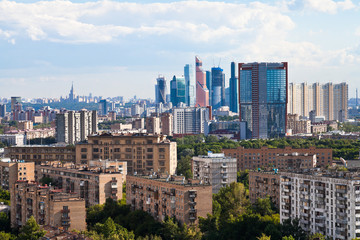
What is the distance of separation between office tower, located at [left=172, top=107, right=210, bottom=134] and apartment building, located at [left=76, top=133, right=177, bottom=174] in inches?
3308

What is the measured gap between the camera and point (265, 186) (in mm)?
42062

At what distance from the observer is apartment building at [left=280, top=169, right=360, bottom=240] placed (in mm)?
30578

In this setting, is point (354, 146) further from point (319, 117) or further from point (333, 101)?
point (333, 101)

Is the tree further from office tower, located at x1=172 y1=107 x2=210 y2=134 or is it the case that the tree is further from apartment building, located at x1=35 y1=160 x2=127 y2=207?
office tower, located at x1=172 y1=107 x2=210 y2=134

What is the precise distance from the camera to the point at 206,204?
3500 cm

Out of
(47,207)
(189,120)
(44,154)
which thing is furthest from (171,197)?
(189,120)

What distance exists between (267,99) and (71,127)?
34.8 metres

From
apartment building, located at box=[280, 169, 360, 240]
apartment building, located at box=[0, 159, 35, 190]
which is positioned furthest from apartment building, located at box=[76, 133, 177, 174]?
apartment building, located at box=[280, 169, 360, 240]

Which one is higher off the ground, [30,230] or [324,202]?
[324,202]

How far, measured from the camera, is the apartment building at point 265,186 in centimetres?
4091

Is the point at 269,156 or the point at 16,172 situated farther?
the point at 269,156

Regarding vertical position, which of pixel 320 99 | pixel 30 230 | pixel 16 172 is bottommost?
pixel 30 230

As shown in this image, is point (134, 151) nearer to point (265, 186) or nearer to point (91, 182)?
point (91, 182)

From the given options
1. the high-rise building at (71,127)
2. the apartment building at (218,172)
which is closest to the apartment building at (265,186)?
the apartment building at (218,172)
